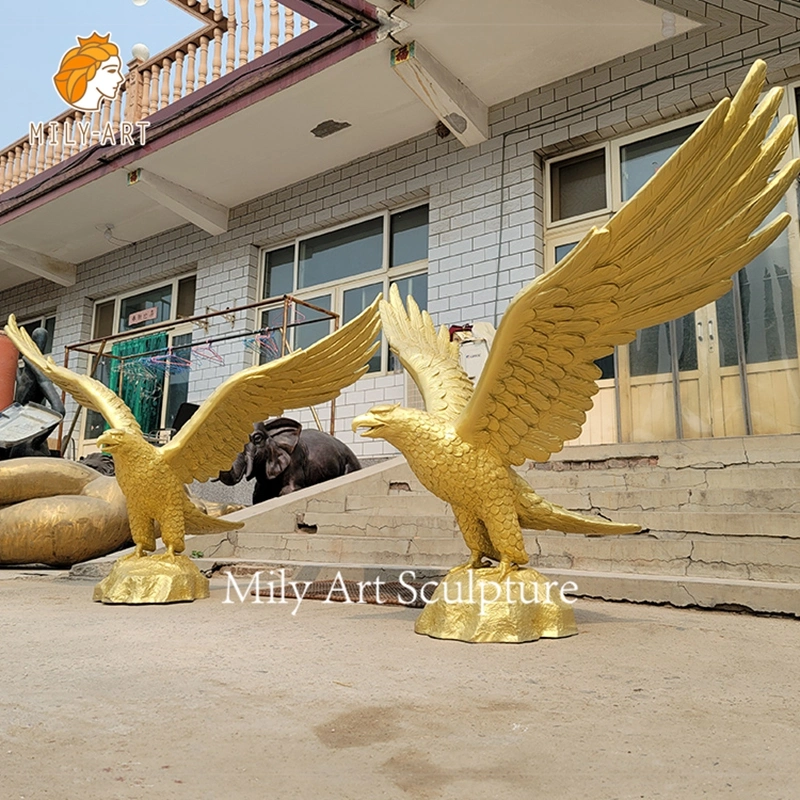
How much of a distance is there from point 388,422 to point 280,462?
2.97 meters

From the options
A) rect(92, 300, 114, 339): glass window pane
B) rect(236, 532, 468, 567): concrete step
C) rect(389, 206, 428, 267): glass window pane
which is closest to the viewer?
rect(236, 532, 468, 567): concrete step

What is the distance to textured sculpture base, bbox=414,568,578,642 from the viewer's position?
1.83 metres

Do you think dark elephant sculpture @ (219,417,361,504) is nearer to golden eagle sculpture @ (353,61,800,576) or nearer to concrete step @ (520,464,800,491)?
concrete step @ (520,464,800,491)

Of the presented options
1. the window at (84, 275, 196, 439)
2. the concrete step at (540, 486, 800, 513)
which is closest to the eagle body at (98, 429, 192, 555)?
the concrete step at (540, 486, 800, 513)

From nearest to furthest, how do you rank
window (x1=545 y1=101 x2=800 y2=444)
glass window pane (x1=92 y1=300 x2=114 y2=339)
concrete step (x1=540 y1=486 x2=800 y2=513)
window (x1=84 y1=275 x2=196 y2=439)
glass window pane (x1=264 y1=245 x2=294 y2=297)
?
concrete step (x1=540 y1=486 x2=800 y2=513) → window (x1=545 y1=101 x2=800 y2=444) → window (x1=84 y1=275 x2=196 y2=439) → glass window pane (x1=264 y1=245 x2=294 y2=297) → glass window pane (x1=92 y1=300 x2=114 y2=339)

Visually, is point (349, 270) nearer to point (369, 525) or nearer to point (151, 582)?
point (369, 525)

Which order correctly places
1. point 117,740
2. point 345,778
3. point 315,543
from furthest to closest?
point 315,543, point 117,740, point 345,778

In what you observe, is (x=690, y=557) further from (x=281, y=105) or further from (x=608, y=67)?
(x=281, y=105)

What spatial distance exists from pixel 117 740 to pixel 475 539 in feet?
3.92

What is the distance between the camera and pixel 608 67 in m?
5.46

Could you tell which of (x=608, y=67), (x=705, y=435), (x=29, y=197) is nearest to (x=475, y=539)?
(x=705, y=435)

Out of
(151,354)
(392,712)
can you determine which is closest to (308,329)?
(151,354)

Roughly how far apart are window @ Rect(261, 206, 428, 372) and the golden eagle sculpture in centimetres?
452

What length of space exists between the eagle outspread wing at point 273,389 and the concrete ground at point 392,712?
690 mm
